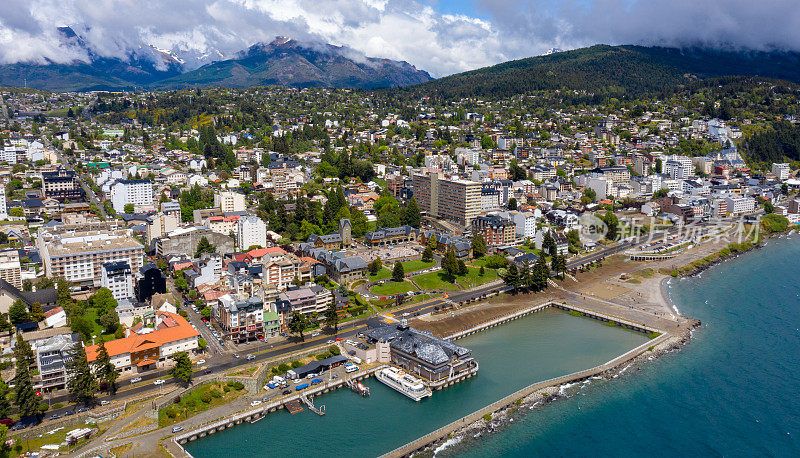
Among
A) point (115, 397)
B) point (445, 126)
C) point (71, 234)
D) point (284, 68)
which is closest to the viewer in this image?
point (115, 397)

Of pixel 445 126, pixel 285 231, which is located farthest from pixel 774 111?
pixel 285 231

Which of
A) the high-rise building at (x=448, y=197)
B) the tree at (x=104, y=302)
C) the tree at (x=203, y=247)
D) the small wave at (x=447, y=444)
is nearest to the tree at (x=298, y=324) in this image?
the tree at (x=104, y=302)

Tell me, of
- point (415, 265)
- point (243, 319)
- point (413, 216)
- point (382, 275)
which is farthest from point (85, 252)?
point (413, 216)

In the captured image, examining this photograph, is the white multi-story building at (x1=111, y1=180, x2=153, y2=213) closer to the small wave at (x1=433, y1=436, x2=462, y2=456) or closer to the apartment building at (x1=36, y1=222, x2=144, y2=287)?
the apartment building at (x1=36, y1=222, x2=144, y2=287)

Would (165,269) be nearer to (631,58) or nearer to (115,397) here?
(115,397)

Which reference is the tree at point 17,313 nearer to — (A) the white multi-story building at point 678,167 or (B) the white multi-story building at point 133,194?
(B) the white multi-story building at point 133,194

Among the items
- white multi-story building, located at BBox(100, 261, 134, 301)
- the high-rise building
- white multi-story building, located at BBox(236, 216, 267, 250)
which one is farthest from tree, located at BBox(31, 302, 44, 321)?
the high-rise building
